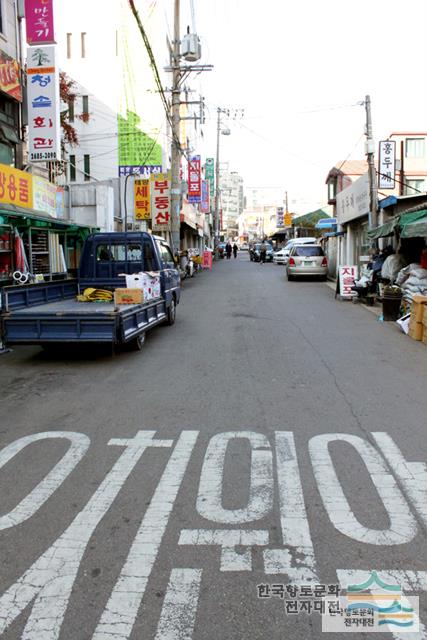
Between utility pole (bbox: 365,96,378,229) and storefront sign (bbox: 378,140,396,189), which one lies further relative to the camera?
storefront sign (bbox: 378,140,396,189)

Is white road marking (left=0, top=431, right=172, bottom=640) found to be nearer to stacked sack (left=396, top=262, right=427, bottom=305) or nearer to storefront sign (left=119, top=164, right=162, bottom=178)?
stacked sack (left=396, top=262, right=427, bottom=305)

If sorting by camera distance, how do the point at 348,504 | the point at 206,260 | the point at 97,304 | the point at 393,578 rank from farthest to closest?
the point at 206,260 → the point at 97,304 → the point at 348,504 → the point at 393,578

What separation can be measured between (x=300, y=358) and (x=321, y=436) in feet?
12.4

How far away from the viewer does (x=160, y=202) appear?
24891 mm

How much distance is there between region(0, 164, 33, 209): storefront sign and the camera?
13609 mm

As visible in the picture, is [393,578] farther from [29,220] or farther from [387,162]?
[387,162]

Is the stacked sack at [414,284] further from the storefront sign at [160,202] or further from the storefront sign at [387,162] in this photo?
the storefront sign at [160,202]

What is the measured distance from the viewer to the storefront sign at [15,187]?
44.7 ft

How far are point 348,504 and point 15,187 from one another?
1314 cm

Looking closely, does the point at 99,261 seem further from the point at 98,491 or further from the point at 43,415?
the point at 98,491

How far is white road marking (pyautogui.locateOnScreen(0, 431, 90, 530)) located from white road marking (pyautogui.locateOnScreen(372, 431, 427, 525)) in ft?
8.59

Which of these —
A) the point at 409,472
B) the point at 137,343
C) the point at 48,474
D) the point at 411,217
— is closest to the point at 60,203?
the point at 137,343

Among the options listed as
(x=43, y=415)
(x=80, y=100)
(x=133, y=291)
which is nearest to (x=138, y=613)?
(x=43, y=415)

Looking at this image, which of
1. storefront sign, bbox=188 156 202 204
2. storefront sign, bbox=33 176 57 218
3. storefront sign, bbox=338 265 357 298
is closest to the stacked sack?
storefront sign, bbox=338 265 357 298
